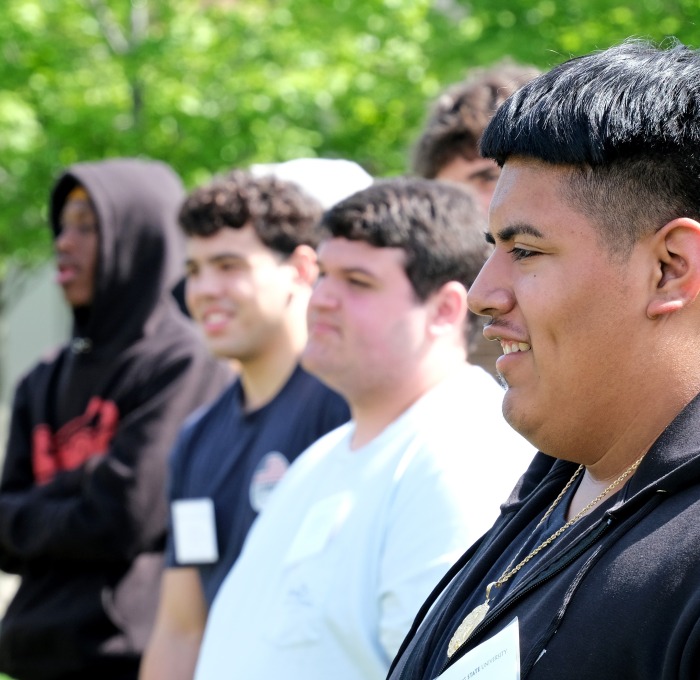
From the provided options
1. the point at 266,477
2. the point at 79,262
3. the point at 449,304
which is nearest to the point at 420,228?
the point at 449,304

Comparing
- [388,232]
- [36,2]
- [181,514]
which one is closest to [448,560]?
[388,232]

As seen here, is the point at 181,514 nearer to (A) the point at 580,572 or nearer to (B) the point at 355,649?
(B) the point at 355,649

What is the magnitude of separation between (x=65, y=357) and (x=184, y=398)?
2.56ft

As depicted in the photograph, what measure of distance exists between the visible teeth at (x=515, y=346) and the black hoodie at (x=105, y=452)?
9.20 feet

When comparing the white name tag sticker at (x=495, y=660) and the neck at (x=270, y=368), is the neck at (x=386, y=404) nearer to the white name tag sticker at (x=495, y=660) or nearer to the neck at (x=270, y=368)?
the neck at (x=270, y=368)

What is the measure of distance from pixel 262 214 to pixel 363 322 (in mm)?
1252

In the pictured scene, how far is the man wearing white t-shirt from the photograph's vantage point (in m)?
2.52

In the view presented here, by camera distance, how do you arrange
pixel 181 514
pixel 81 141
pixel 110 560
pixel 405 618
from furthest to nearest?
pixel 81 141
pixel 110 560
pixel 181 514
pixel 405 618

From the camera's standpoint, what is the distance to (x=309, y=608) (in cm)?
257

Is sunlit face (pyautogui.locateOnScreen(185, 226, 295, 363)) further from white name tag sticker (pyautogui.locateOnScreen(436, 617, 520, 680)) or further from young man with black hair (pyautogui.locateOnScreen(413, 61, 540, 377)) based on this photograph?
white name tag sticker (pyautogui.locateOnScreen(436, 617, 520, 680))

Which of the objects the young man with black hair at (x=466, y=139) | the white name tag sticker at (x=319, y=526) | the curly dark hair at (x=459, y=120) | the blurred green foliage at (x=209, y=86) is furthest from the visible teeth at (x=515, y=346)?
the blurred green foliage at (x=209, y=86)

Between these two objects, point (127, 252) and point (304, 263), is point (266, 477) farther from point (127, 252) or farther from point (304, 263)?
point (127, 252)

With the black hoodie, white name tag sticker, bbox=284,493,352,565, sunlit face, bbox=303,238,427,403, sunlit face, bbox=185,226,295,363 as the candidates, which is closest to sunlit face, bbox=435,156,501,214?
sunlit face, bbox=185,226,295,363

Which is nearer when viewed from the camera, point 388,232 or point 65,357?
point 388,232
